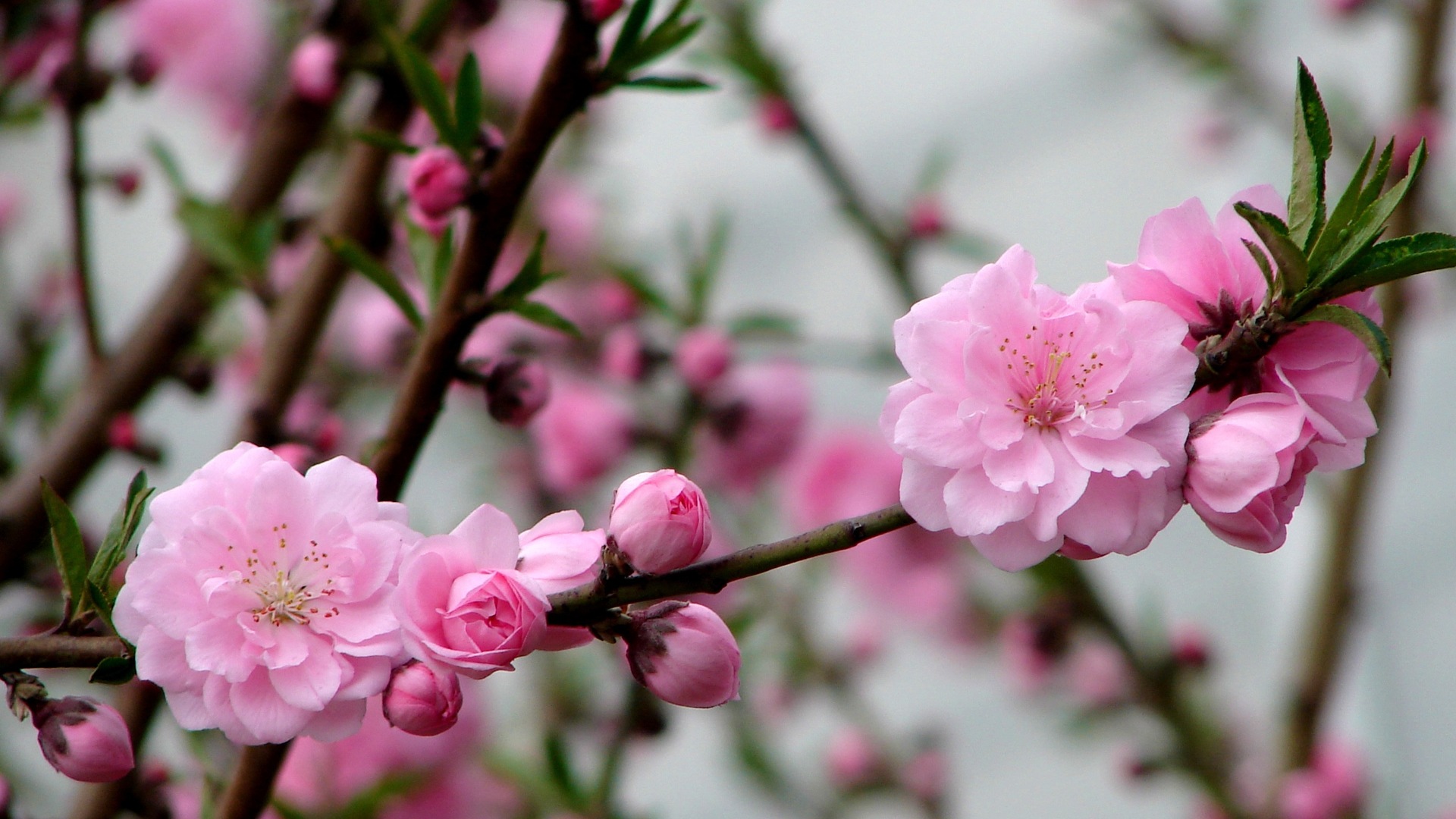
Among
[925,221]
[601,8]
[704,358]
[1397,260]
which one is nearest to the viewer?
[1397,260]

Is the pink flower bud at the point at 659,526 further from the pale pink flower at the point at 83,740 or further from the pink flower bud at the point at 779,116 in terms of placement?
the pink flower bud at the point at 779,116

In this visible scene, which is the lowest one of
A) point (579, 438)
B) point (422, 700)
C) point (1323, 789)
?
point (1323, 789)

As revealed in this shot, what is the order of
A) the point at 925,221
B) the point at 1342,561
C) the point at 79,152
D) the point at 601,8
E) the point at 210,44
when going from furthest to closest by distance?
1. the point at 210,44
2. the point at 1342,561
3. the point at 925,221
4. the point at 79,152
5. the point at 601,8

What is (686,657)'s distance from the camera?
0.30m

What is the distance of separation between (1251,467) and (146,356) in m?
0.60

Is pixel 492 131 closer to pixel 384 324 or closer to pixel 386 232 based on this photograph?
pixel 386 232

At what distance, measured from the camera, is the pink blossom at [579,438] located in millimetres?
868

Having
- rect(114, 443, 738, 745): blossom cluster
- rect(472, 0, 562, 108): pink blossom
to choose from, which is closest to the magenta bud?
rect(114, 443, 738, 745): blossom cluster

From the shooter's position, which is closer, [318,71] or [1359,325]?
[1359,325]

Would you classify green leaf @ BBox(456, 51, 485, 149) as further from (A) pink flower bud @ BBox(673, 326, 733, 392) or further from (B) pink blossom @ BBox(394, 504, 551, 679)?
(A) pink flower bud @ BBox(673, 326, 733, 392)

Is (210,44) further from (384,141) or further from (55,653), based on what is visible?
(55,653)

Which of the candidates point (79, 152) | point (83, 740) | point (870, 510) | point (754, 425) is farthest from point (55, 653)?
point (870, 510)

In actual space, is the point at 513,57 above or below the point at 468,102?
below

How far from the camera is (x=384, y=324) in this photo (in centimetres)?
101
